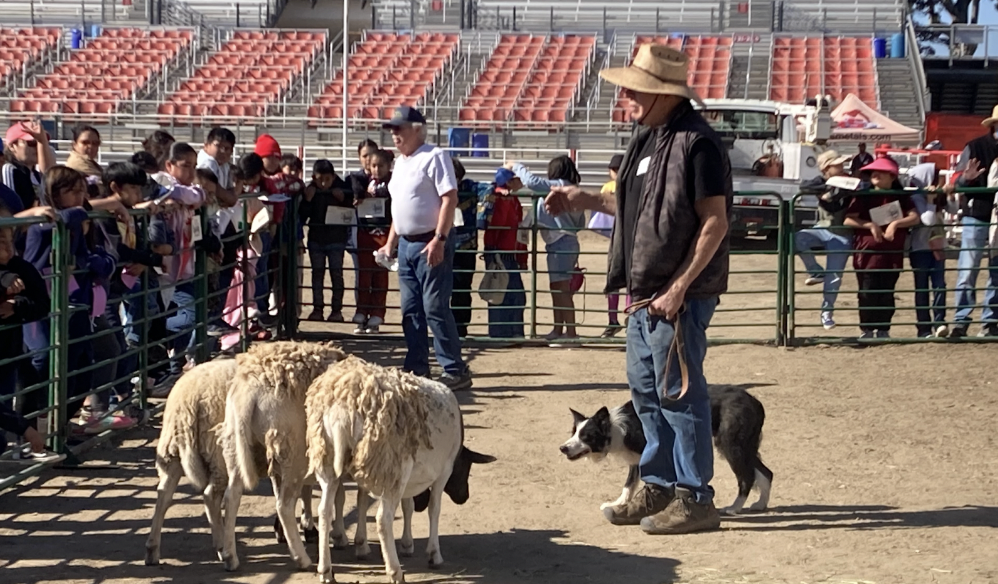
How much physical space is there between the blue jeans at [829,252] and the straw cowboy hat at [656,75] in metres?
6.31

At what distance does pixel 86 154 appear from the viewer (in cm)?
940

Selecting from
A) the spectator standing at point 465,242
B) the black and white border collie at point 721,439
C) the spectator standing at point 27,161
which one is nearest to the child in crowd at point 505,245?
the spectator standing at point 465,242

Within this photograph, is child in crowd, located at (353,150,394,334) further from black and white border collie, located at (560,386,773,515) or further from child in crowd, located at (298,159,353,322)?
black and white border collie, located at (560,386,773,515)

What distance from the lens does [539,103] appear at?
32.0 m

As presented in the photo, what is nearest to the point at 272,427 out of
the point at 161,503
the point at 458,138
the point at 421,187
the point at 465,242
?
the point at 161,503

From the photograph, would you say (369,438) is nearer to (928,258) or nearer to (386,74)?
(928,258)

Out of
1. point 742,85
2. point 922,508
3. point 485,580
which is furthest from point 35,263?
point 742,85

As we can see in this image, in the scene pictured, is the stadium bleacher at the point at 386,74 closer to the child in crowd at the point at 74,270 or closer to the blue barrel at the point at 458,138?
the blue barrel at the point at 458,138

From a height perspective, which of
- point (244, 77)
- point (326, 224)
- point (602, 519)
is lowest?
point (602, 519)

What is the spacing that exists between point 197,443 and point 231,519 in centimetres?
36

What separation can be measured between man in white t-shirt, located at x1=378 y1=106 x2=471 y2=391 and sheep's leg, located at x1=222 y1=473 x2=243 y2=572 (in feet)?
12.0

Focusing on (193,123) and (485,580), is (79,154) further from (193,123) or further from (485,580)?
(193,123)

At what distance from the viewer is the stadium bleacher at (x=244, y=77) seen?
32.6m

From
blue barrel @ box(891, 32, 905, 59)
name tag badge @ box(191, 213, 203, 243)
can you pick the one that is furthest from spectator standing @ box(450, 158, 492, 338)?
blue barrel @ box(891, 32, 905, 59)
